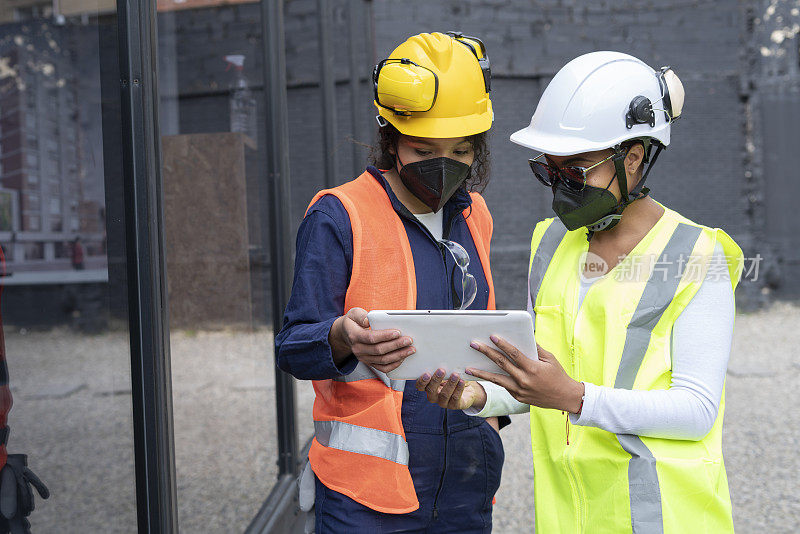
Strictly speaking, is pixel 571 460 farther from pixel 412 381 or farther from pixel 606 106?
pixel 606 106

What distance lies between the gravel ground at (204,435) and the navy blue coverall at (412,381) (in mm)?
686

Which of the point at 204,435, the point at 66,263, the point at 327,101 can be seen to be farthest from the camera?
the point at 327,101

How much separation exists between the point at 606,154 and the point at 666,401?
1.84 ft

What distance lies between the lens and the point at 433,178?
1808 millimetres

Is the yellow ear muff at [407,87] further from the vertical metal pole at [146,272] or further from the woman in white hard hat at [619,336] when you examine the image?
the vertical metal pole at [146,272]

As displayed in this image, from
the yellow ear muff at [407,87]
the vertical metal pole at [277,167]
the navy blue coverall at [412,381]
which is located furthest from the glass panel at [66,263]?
the vertical metal pole at [277,167]

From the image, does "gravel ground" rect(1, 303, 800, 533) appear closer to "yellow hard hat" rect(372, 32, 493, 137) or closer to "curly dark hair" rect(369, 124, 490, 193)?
"curly dark hair" rect(369, 124, 490, 193)

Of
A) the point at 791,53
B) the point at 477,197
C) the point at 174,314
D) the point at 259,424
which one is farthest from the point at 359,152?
the point at 791,53

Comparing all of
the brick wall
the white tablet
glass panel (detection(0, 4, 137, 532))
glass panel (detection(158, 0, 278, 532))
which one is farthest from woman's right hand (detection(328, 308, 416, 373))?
the brick wall

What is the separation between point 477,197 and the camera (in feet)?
7.05

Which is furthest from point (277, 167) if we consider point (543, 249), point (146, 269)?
point (543, 249)

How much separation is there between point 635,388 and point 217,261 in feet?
7.74

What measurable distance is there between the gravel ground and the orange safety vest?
0.69m

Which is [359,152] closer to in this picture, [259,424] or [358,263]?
[259,424]
